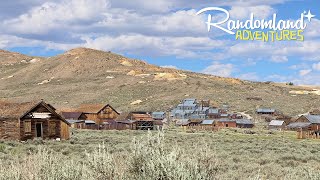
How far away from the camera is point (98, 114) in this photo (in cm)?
6969

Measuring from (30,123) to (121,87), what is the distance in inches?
3296

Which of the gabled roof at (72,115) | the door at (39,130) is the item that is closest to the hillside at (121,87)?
the gabled roof at (72,115)

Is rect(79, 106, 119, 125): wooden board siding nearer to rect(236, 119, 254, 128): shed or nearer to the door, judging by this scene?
rect(236, 119, 254, 128): shed

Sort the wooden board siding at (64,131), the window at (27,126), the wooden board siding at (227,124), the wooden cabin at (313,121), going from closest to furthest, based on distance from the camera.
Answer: the window at (27,126) < the wooden board siding at (64,131) < the wooden cabin at (313,121) < the wooden board siding at (227,124)

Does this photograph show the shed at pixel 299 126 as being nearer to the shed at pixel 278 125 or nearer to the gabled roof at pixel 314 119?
the gabled roof at pixel 314 119

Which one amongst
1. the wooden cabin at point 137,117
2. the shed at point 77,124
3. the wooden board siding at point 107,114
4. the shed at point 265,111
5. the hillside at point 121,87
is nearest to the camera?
the shed at point 77,124

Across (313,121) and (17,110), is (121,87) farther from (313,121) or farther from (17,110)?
(17,110)

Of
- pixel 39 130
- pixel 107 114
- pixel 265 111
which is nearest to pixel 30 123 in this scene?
pixel 39 130

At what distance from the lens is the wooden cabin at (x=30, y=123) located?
1243 inches

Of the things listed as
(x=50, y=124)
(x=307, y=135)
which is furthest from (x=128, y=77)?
(x=50, y=124)

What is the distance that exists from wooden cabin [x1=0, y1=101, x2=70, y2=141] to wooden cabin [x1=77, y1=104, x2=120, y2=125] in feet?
115

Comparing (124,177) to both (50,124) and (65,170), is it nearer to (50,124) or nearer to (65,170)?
(65,170)

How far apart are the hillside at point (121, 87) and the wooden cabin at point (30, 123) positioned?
59.3 metres

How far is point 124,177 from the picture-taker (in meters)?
8.34
